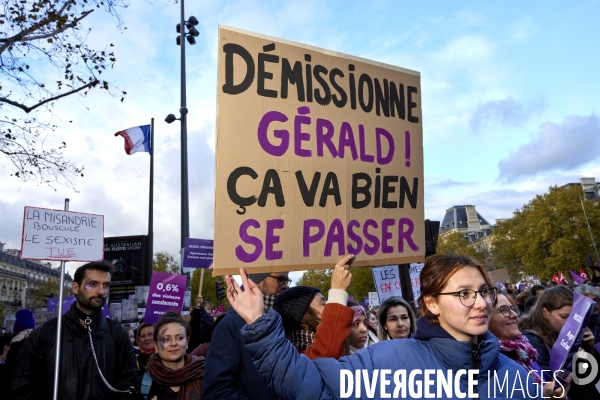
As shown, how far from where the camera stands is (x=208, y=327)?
23.7 ft

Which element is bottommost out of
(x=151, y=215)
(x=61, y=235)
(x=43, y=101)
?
(x=61, y=235)

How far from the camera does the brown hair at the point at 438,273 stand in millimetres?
2137

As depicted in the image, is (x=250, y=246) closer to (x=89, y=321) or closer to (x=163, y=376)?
(x=163, y=376)

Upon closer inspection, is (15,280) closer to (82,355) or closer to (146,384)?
(82,355)

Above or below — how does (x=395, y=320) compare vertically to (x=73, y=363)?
above

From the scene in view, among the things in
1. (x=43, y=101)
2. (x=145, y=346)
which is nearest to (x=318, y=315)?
(x=145, y=346)

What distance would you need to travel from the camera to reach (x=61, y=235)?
14.4ft

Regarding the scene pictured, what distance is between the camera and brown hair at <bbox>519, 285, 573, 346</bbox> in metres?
4.08

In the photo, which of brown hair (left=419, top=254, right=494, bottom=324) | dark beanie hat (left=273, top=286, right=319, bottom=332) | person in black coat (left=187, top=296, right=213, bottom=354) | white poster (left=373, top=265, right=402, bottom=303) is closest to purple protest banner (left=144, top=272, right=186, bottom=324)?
person in black coat (left=187, top=296, right=213, bottom=354)

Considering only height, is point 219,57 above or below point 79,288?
above

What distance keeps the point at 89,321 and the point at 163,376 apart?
28.0 inches

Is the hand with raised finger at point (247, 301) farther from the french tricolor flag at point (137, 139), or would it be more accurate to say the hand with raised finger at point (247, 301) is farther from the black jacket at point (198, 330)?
the french tricolor flag at point (137, 139)

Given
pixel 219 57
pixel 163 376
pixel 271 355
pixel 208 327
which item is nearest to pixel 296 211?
pixel 219 57

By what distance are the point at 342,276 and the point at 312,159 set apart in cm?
85
